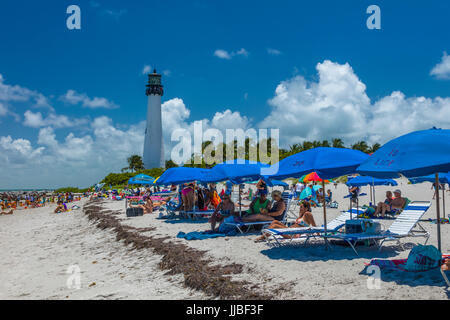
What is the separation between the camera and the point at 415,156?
4.46 meters

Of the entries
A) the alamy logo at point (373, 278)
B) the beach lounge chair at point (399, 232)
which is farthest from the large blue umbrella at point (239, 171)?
the alamy logo at point (373, 278)

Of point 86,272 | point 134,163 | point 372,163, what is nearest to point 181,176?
point 86,272

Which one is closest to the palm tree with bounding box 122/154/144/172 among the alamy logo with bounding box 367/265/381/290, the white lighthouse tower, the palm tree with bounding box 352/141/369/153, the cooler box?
the white lighthouse tower

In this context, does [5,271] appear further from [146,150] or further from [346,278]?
[146,150]

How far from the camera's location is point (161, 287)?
19.1ft

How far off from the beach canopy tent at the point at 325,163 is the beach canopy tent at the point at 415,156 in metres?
1.25

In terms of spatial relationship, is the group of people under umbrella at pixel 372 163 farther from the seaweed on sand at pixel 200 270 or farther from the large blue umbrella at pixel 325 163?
the seaweed on sand at pixel 200 270

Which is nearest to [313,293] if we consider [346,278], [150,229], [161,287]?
[346,278]

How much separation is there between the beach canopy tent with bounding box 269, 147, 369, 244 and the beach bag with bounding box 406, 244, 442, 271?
1871 millimetres

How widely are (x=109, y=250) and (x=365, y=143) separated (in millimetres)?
66309

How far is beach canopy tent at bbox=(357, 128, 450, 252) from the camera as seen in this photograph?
424cm

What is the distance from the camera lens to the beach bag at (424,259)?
4.78 m

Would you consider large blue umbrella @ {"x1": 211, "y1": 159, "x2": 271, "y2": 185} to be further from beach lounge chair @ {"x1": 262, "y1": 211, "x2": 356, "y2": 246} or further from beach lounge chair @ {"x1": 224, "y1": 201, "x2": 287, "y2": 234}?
beach lounge chair @ {"x1": 262, "y1": 211, "x2": 356, "y2": 246}
